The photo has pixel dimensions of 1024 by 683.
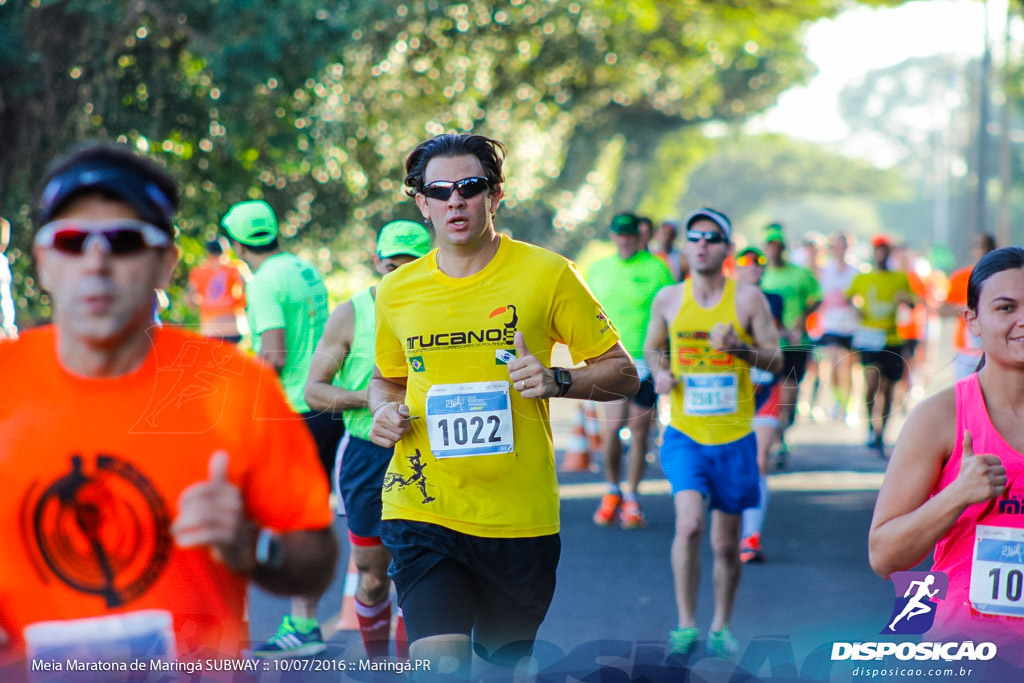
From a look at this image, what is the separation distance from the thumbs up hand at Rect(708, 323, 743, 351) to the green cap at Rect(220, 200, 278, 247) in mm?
2155

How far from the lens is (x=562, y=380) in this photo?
3.79m

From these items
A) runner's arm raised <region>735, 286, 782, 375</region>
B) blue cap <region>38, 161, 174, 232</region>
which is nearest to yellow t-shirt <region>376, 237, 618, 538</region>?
blue cap <region>38, 161, 174, 232</region>

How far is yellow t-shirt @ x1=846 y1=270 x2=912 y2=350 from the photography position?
12.4 meters

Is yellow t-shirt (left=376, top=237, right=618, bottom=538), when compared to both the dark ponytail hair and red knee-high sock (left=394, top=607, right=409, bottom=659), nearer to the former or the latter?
the dark ponytail hair

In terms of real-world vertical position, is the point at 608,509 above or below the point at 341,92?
below

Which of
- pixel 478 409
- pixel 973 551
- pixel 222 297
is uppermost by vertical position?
pixel 222 297

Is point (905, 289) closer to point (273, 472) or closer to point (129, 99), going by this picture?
point (129, 99)

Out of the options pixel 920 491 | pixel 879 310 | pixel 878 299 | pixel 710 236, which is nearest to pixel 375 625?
pixel 710 236

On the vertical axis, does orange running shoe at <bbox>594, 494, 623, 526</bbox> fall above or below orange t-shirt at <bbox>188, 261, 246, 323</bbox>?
below

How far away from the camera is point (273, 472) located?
230 centimetres

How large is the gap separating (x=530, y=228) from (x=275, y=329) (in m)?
22.1

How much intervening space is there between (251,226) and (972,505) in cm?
402

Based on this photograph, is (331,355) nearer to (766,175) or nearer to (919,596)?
(919,596)

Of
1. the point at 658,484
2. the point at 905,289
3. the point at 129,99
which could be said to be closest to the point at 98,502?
the point at 658,484
